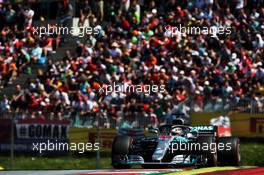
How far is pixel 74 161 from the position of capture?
71.4ft

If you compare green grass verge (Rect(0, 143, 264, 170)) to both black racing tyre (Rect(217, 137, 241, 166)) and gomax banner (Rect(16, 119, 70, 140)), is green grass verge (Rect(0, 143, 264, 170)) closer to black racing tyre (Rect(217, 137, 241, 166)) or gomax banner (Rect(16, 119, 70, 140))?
gomax banner (Rect(16, 119, 70, 140))

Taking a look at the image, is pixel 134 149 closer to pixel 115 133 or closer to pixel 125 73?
pixel 115 133

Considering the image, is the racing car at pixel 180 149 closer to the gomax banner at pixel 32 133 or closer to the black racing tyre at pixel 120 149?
the black racing tyre at pixel 120 149

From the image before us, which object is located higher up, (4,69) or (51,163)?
(4,69)

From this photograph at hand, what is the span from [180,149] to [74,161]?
440 cm

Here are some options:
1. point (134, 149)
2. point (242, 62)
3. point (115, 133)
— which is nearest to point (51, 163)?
point (115, 133)

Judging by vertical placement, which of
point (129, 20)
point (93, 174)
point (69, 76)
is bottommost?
point (93, 174)

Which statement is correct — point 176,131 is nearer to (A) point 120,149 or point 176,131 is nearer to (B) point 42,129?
(A) point 120,149

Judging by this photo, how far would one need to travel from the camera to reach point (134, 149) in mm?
18516

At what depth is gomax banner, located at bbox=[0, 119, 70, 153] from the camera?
2189cm

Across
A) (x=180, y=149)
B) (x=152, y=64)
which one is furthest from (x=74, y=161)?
(x=152, y=64)

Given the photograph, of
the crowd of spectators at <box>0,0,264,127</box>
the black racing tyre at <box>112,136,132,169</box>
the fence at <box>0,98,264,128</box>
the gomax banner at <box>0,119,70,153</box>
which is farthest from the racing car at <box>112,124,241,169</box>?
the gomax banner at <box>0,119,70,153</box>

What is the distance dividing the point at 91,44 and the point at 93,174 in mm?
11928

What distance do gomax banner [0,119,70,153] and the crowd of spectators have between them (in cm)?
30
